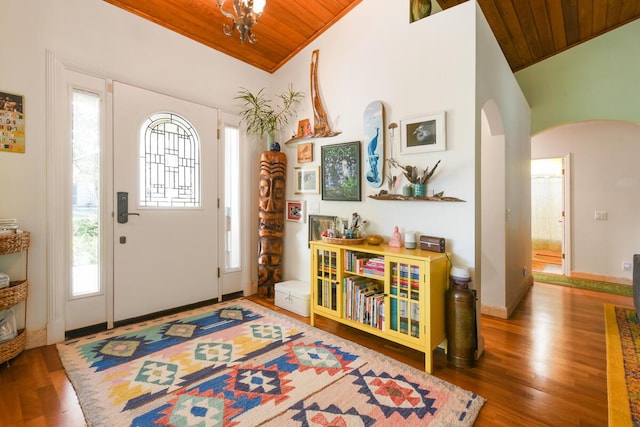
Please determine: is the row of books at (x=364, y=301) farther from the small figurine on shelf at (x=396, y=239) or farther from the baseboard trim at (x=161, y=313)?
the baseboard trim at (x=161, y=313)

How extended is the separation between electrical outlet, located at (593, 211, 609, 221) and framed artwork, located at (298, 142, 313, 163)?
4.58m

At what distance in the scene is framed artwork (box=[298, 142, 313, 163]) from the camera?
3.49 meters

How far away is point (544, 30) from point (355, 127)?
9.01 ft

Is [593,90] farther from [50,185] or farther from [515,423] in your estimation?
[50,185]

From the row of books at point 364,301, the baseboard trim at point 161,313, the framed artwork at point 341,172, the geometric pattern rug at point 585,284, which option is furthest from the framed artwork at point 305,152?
the geometric pattern rug at point 585,284

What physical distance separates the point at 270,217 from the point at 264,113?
1.35 metres

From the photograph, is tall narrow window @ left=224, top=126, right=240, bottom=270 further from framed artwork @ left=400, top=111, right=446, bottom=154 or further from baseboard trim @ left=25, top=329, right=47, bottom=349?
framed artwork @ left=400, top=111, right=446, bottom=154

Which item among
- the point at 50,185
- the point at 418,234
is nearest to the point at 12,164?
the point at 50,185

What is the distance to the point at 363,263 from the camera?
2.50 metres

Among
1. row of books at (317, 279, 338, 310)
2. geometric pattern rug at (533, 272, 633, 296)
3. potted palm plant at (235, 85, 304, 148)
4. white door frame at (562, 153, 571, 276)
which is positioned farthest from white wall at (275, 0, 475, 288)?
white door frame at (562, 153, 571, 276)

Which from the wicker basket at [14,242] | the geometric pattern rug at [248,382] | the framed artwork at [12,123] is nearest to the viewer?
the geometric pattern rug at [248,382]

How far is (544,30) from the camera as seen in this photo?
3.60m

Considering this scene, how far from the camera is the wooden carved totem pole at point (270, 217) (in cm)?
361

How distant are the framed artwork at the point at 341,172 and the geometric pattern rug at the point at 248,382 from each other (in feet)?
4.49
